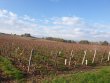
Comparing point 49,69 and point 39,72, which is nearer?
point 39,72

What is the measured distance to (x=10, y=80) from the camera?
1355 centimetres

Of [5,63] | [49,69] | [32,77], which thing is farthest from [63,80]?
[5,63]

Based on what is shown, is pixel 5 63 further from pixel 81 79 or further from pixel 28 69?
pixel 81 79

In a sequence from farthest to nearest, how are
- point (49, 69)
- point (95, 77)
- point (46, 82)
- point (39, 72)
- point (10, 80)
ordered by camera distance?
point (49, 69)
point (39, 72)
point (95, 77)
point (10, 80)
point (46, 82)

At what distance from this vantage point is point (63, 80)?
42.9 ft

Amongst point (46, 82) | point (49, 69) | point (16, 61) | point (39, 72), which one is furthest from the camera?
point (16, 61)

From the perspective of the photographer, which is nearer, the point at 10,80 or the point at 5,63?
the point at 10,80

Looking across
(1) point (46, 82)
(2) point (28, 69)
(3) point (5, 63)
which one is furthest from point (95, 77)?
(3) point (5, 63)

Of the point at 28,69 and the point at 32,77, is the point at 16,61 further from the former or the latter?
the point at 32,77

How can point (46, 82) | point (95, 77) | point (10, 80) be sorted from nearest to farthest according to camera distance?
point (46, 82) < point (10, 80) < point (95, 77)

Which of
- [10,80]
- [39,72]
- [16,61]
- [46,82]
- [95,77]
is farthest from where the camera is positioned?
[16,61]

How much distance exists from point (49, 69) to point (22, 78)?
12.4 feet

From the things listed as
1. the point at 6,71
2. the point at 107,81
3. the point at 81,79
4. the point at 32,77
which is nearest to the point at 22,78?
the point at 32,77

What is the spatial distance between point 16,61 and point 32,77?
16.9ft
